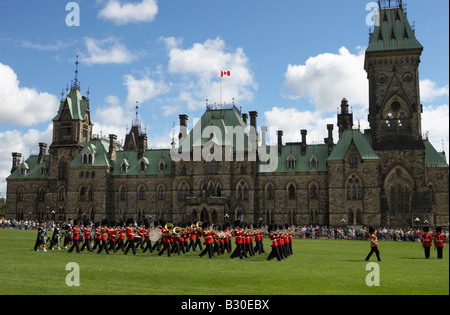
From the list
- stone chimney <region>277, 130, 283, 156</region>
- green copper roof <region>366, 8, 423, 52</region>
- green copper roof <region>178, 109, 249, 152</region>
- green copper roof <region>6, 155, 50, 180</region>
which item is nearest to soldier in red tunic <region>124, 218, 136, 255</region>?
green copper roof <region>178, 109, 249, 152</region>

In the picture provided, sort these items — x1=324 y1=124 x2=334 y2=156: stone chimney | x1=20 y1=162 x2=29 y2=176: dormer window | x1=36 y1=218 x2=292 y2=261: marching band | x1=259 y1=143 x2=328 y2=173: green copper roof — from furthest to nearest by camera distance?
x1=20 y1=162 x2=29 y2=176: dormer window < x1=324 y1=124 x2=334 y2=156: stone chimney < x1=259 y1=143 x2=328 y2=173: green copper roof < x1=36 y1=218 x2=292 y2=261: marching band

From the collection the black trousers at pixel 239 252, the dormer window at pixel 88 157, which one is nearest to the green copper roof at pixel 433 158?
the black trousers at pixel 239 252

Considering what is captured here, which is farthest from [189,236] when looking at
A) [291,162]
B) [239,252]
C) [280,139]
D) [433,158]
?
[433,158]

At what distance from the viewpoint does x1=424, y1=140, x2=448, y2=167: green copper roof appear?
2505 inches

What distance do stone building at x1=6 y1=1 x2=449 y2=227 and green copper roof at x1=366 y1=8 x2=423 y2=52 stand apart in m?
0.14

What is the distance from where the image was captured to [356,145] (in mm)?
63000

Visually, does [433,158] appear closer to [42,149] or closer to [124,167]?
[124,167]

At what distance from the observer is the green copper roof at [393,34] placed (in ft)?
218

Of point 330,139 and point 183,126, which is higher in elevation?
point 183,126

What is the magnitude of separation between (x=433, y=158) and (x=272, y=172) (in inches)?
857

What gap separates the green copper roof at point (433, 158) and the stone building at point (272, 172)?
137mm

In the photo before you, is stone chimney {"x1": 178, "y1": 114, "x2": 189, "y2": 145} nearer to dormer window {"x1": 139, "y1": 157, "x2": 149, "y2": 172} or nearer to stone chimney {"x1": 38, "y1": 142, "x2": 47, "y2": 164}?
dormer window {"x1": 139, "y1": 157, "x2": 149, "y2": 172}
